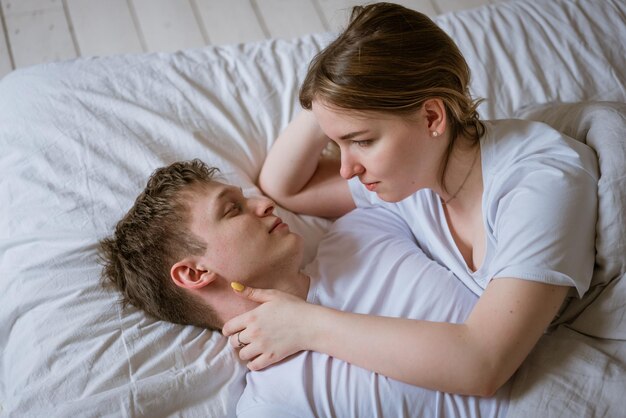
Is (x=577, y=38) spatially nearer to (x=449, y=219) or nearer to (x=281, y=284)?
(x=449, y=219)

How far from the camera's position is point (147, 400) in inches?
43.5

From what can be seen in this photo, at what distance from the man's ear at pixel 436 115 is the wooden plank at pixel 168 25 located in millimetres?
1153

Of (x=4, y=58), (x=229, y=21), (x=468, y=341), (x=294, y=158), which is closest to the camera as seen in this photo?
(x=468, y=341)

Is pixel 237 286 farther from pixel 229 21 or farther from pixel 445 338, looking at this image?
pixel 229 21

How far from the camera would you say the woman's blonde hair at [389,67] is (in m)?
1.05

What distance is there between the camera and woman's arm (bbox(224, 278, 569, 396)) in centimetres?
101

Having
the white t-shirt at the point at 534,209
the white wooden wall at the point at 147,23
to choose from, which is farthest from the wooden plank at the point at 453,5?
the white t-shirt at the point at 534,209

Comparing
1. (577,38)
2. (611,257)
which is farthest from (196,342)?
(577,38)

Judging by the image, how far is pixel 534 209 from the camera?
1.04m

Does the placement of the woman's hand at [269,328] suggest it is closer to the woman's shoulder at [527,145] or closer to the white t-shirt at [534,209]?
the white t-shirt at [534,209]

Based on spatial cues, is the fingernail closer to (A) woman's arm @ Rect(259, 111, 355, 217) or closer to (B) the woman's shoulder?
(A) woman's arm @ Rect(259, 111, 355, 217)

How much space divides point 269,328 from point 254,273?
0.11 m

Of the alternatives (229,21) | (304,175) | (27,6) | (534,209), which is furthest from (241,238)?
(27,6)

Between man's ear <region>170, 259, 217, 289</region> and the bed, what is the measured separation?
98 mm
